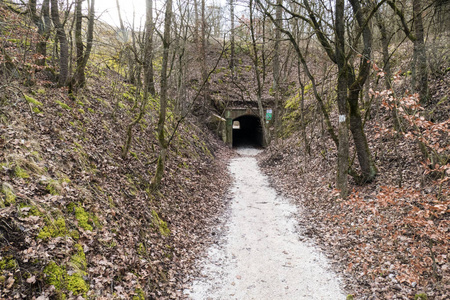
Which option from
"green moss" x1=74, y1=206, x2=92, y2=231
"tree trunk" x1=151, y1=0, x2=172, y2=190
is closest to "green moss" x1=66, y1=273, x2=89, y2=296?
"green moss" x1=74, y1=206, x2=92, y2=231

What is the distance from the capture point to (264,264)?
602cm

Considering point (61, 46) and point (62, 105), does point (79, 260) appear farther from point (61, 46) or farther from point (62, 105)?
point (61, 46)

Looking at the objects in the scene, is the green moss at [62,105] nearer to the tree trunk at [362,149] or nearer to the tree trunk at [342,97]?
the tree trunk at [342,97]

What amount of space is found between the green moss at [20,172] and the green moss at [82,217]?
0.95m

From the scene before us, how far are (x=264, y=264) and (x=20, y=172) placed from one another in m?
4.98

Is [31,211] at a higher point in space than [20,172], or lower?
lower

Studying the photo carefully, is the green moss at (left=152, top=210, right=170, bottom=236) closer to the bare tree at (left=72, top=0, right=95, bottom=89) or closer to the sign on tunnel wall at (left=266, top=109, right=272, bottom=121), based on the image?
the bare tree at (left=72, top=0, right=95, bottom=89)

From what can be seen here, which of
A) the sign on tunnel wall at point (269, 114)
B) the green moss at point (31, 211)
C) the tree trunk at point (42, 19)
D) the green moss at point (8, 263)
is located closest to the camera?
the green moss at point (8, 263)

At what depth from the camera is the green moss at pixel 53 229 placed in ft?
12.7

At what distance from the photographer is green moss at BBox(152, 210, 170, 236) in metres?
6.50

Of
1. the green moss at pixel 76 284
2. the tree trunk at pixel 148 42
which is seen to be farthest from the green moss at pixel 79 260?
the tree trunk at pixel 148 42

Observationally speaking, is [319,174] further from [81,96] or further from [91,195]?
[81,96]

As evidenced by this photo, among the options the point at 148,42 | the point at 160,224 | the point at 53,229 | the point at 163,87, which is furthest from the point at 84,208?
the point at 148,42

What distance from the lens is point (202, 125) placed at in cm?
2111
